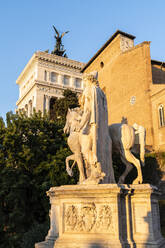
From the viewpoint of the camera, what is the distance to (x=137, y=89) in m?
30.9

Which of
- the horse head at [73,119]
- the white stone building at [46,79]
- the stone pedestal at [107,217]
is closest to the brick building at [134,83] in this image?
the white stone building at [46,79]

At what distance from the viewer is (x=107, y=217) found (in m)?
5.38

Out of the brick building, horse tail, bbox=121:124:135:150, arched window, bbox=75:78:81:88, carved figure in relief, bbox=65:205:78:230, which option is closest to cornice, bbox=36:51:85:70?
arched window, bbox=75:78:81:88

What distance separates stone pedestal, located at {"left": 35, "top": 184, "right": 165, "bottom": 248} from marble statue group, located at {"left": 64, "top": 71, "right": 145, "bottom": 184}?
0.50 m

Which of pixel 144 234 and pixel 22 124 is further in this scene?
pixel 22 124

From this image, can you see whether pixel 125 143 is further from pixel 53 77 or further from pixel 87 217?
pixel 53 77

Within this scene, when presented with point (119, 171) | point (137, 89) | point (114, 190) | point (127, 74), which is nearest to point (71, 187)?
point (114, 190)

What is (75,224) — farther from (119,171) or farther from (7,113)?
(7,113)

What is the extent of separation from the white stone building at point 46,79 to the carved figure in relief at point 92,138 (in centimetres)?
4241

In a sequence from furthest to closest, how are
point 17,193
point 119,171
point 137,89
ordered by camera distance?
point 137,89 < point 119,171 < point 17,193

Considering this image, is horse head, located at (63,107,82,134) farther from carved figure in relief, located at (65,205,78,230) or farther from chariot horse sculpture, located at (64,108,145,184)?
carved figure in relief, located at (65,205,78,230)

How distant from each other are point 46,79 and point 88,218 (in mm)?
48424

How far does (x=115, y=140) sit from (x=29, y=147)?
39.1 feet

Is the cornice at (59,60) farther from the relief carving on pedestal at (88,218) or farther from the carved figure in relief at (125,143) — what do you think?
the relief carving on pedestal at (88,218)
